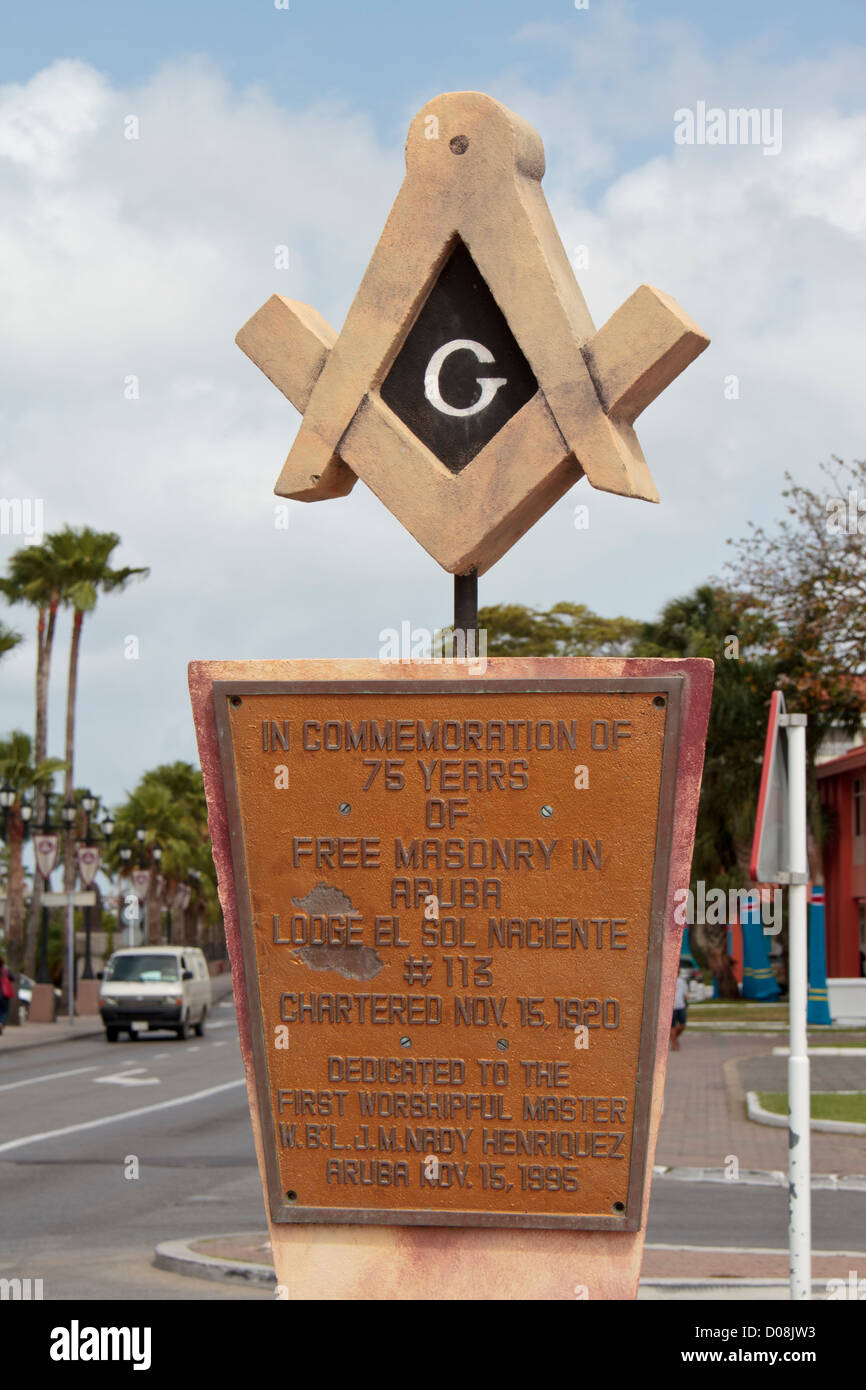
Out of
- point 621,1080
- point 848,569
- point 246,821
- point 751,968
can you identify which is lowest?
point 751,968

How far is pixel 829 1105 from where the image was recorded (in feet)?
62.0

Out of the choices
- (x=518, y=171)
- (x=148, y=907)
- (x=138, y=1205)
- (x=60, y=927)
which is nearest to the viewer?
(x=518, y=171)

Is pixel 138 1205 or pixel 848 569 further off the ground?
pixel 848 569

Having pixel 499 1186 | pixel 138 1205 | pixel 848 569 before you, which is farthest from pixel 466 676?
pixel 848 569

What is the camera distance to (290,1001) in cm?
488

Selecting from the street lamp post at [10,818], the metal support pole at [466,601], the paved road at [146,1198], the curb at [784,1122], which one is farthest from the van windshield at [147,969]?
the metal support pole at [466,601]

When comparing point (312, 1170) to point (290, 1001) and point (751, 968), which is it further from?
point (751, 968)

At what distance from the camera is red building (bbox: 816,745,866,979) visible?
48.8 meters

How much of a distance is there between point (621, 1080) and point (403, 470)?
1942mm

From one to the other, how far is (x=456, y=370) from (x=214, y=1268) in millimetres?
6164

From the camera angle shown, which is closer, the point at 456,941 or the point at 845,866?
the point at 456,941

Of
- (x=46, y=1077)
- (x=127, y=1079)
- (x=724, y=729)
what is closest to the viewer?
(x=127, y=1079)

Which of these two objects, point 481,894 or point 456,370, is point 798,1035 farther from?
point 456,370

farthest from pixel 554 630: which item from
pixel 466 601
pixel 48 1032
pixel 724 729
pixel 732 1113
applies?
pixel 466 601
